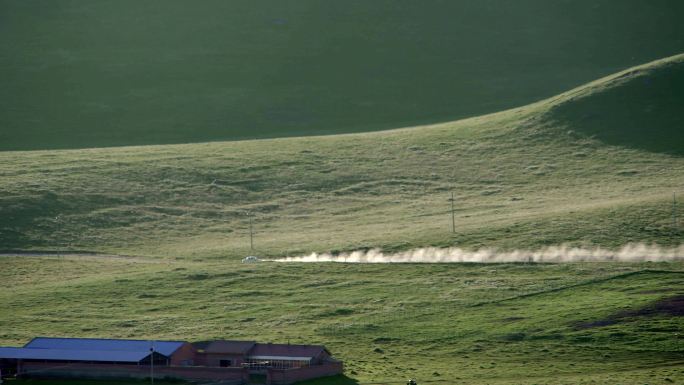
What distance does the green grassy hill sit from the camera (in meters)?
114

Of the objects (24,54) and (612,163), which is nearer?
(612,163)

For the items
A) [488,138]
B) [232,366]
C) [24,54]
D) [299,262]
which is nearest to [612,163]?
[488,138]

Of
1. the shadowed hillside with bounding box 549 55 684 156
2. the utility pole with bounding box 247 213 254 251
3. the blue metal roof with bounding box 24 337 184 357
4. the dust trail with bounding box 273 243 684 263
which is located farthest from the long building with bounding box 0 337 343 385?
the shadowed hillside with bounding box 549 55 684 156

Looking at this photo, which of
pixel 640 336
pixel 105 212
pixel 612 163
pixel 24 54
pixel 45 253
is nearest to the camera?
pixel 640 336

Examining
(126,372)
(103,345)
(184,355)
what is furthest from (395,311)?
(126,372)

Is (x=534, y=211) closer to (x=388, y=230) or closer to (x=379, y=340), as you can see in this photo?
(x=388, y=230)

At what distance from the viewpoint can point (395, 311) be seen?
9050cm

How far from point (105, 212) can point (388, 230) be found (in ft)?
103

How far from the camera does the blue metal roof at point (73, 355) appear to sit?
74.2m

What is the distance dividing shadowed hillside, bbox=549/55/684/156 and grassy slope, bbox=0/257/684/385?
56383 millimetres

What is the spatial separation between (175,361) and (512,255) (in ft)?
128

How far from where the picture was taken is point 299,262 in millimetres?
106938

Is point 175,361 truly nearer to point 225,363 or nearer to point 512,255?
point 225,363

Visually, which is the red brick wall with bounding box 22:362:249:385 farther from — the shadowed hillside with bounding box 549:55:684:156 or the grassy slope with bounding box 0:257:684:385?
the shadowed hillside with bounding box 549:55:684:156
